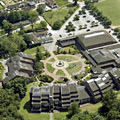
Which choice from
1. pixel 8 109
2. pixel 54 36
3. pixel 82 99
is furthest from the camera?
pixel 54 36

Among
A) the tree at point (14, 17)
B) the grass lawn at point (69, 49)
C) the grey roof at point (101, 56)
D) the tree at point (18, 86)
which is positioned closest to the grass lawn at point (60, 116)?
the tree at point (18, 86)

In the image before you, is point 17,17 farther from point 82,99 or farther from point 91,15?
point 82,99

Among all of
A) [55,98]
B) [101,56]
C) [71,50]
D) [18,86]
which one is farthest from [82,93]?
[71,50]

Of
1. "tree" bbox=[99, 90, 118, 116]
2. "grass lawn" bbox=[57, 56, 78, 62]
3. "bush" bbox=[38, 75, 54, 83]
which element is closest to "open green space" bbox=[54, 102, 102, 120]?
"tree" bbox=[99, 90, 118, 116]

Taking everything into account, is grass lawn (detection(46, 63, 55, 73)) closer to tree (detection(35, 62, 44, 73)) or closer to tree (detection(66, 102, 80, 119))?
tree (detection(35, 62, 44, 73))

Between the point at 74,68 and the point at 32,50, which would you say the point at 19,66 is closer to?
the point at 32,50

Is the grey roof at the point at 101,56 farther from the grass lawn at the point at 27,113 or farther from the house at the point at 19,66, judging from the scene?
the grass lawn at the point at 27,113

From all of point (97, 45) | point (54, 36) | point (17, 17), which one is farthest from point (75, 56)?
point (17, 17)
